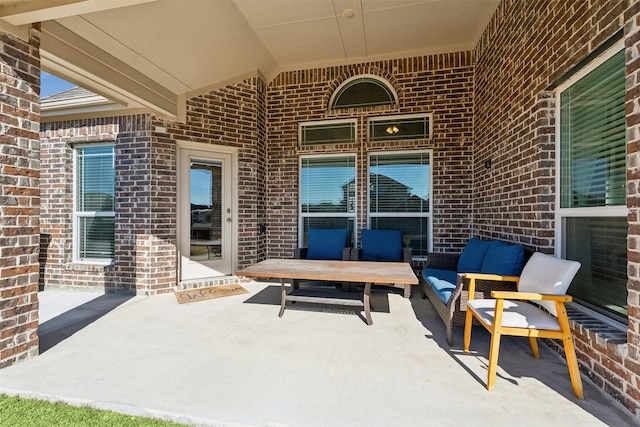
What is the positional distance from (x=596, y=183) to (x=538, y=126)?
79cm

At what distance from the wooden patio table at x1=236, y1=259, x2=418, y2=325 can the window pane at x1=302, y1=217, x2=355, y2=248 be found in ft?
5.50

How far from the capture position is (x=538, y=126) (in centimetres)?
285

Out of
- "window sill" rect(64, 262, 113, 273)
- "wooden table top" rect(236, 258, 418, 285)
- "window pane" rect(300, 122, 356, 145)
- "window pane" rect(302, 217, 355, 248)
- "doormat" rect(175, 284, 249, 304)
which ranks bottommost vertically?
"doormat" rect(175, 284, 249, 304)

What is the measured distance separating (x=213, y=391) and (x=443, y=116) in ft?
16.4

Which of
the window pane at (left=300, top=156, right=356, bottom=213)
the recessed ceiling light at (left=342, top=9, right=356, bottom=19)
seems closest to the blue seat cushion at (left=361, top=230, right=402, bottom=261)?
the window pane at (left=300, top=156, right=356, bottom=213)

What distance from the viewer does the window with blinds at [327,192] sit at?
5.40 meters

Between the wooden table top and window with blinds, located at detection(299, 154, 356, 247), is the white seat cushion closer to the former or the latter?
the wooden table top

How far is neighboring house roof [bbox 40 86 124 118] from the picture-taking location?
4.40 m

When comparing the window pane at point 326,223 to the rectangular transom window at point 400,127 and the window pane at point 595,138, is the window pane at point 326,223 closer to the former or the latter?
the rectangular transom window at point 400,127

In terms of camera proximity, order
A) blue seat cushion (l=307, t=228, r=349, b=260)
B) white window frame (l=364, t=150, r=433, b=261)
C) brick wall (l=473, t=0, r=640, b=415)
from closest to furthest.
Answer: brick wall (l=473, t=0, r=640, b=415), blue seat cushion (l=307, t=228, r=349, b=260), white window frame (l=364, t=150, r=433, b=261)

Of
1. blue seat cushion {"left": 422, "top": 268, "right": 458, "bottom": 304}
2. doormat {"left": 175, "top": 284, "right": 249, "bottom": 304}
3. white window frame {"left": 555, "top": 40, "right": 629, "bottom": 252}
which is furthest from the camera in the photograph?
doormat {"left": 175, "top": 284, "right": 249, "bottom": 304}

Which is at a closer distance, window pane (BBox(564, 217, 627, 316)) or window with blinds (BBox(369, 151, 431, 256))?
window pane (BBox(564, 217, 627, 316))

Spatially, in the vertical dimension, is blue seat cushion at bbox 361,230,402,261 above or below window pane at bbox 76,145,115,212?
below

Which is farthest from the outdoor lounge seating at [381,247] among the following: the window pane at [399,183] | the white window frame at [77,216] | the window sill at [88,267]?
the white window frame at [77,216]
